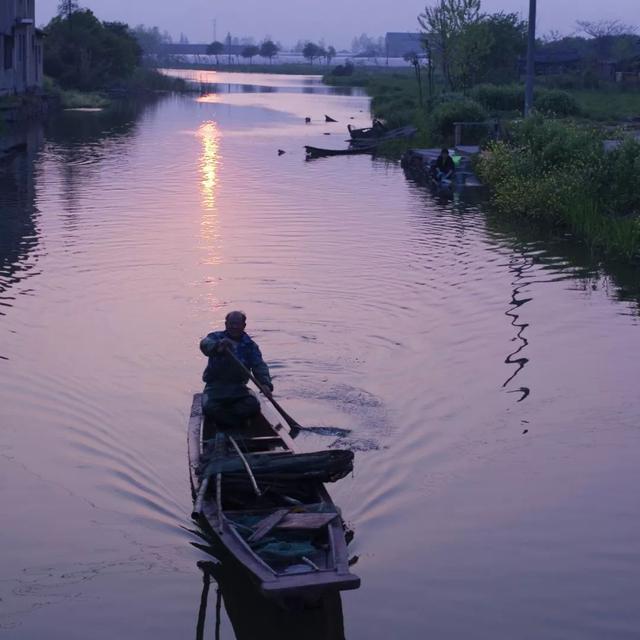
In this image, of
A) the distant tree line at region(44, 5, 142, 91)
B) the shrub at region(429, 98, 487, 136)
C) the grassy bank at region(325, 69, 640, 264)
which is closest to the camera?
the grassy bank at region(325, 69, 640, 264)

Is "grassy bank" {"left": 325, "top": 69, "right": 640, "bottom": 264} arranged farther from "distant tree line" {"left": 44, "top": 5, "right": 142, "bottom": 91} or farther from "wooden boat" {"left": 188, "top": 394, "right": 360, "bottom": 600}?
"distant tree line" {"left": 44, "top": 5, "right": 142, "bottom": 91}

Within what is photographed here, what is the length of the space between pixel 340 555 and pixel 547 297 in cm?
1301

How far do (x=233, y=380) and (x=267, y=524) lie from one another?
10.5 ft

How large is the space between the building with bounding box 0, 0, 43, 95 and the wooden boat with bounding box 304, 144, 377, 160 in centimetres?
1938

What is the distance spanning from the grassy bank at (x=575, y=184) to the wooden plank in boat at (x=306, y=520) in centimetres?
1539

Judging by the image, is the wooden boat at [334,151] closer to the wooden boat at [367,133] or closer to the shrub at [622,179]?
the wooden boat at [367,133]

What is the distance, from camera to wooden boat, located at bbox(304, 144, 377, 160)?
4497cm

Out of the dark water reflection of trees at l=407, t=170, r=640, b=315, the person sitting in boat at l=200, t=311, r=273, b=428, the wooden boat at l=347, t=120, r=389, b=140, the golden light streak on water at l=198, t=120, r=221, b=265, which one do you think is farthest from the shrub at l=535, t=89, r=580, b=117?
the person sitting in boat at l=200, t=311, r=273, b=428

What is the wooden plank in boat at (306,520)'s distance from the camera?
354 inches

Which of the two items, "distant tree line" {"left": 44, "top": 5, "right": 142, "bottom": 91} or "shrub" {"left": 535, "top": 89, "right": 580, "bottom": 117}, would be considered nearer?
"shrub" {"left": 535, "top": 89, "right": 580, "bottom": 117}

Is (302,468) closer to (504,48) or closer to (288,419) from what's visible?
(288,419)

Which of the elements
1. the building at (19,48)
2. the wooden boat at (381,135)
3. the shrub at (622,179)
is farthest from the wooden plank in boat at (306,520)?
the building at (19,48)

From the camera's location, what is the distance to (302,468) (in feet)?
32.7

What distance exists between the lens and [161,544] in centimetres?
1027
